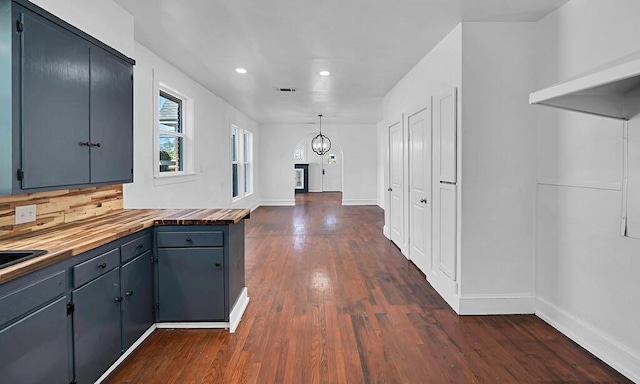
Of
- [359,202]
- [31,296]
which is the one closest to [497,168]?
[31,296]

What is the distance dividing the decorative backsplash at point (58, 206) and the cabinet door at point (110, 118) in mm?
270

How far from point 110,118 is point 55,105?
1.88 ft

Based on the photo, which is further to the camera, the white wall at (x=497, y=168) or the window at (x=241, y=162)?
the window at (x=241, y=162)

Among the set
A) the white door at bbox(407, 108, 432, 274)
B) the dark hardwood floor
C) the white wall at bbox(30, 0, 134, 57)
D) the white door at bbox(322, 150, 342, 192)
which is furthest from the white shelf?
Result: the white door at bbox(322, 150, 342, 192)

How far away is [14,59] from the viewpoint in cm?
185

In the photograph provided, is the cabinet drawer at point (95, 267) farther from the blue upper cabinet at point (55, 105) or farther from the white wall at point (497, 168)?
the white wall at point (497, 168)

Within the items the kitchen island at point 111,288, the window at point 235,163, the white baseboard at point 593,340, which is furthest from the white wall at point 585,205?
the window at point 235,163

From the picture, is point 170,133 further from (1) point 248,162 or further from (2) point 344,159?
(2) point 344,159

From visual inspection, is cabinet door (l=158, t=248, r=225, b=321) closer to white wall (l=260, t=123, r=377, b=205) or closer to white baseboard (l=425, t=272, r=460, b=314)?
white baseboard (l=425, t=272, r=460, b=314)

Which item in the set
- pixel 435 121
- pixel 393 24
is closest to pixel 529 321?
pixel 435 121

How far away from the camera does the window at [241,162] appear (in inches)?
353

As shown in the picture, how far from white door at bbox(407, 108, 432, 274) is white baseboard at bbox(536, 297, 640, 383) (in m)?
1.32

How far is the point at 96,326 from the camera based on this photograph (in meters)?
2.15

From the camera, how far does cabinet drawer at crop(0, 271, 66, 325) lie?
59.8 inches
